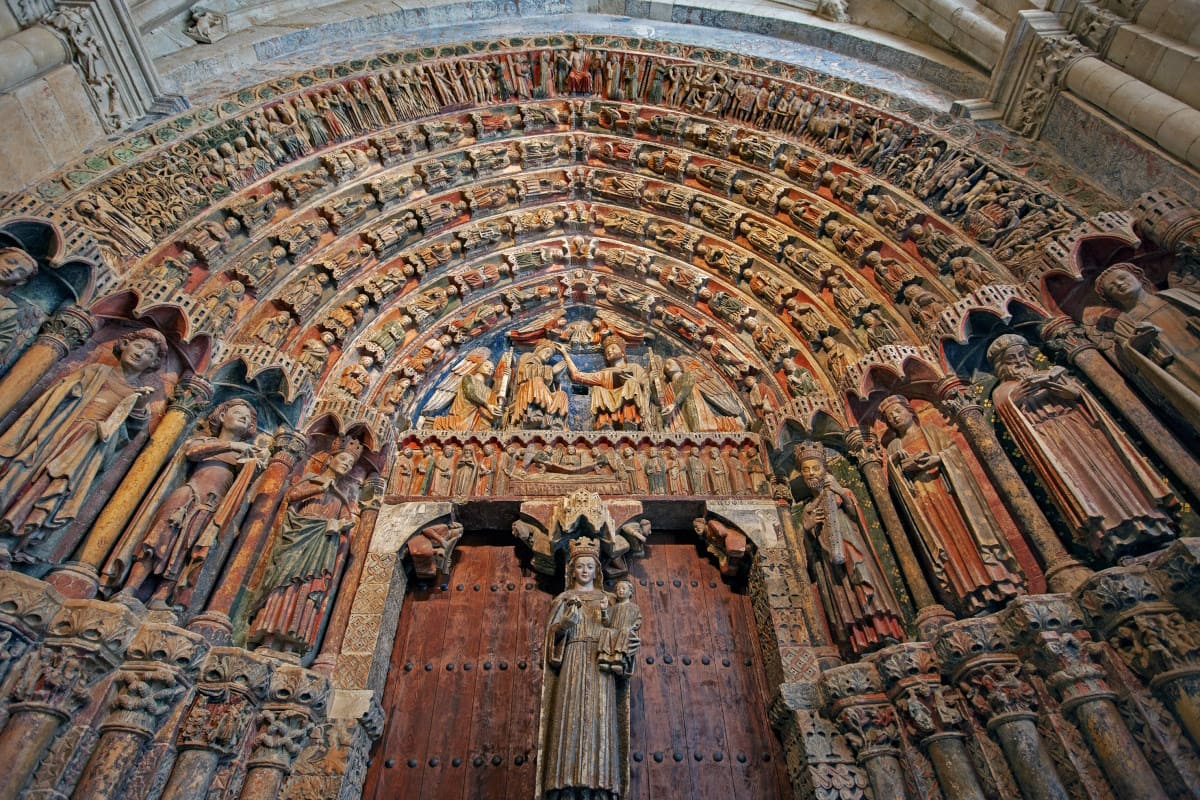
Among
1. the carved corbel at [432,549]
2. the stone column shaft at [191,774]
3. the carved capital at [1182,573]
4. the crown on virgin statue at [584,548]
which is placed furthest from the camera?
the carved corbel at [432,549]

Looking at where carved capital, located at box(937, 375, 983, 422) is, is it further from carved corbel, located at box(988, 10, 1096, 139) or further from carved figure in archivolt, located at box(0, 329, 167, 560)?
carved figure in archivolt, located at box(0, 329, 167, 560)

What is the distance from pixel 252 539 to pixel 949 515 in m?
4.56

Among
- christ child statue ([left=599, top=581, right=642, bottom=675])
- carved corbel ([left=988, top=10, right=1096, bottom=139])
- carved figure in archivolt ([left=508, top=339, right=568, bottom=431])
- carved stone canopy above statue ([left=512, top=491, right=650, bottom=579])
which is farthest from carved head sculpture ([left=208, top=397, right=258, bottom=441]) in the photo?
carved corbel ([left=988, top=10, right=1096, bottom=139])

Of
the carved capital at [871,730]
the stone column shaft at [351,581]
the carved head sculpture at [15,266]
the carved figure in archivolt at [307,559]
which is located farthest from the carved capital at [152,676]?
the carved capital at [871,730]

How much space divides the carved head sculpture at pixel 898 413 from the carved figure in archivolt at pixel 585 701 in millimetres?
2366

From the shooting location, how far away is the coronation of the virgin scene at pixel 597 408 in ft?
10.9

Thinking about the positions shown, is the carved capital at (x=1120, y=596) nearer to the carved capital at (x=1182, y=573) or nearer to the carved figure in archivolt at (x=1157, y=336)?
the carved capital at (x=1182, y=573)

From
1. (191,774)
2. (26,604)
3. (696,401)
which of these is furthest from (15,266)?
(696,401)

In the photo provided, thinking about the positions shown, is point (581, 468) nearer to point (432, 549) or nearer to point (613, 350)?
point (432, 549)

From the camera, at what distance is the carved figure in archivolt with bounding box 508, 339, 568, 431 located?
5.84 metres

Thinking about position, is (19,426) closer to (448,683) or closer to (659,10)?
(448,683)

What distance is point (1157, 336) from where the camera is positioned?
146 inches

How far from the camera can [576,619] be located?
13.0ft

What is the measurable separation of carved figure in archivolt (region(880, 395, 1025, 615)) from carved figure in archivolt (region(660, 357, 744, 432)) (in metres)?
1.53
